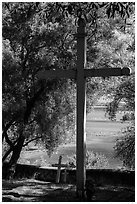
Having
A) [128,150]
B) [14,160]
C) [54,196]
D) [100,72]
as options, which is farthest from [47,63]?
[54,196]

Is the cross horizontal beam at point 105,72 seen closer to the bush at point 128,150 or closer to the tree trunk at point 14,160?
the bush at point 128,150

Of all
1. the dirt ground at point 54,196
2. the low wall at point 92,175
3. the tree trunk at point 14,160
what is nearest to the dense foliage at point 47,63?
the tree trunk at point 14,160

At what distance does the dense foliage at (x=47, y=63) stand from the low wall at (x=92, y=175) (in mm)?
762

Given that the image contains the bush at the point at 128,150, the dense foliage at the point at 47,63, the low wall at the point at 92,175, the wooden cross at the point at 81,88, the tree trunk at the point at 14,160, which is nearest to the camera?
the wooden cross at the point at 81,88

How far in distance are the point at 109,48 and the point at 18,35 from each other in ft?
8.33

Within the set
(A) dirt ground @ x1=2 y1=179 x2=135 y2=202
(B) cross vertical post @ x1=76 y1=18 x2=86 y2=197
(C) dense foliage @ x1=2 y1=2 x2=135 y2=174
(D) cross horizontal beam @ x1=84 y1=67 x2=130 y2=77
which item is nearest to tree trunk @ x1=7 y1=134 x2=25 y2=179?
(C) dense foliage @ x1=2 y1=2 x2=135 y2=174

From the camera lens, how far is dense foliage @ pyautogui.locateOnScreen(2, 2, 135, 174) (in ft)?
29.1

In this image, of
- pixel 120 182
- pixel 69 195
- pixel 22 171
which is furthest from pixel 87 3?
pixel 22 171

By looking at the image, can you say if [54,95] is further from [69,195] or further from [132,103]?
[69,195]

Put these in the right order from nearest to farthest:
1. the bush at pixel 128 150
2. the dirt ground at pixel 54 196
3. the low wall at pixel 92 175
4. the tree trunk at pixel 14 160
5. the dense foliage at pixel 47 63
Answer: the dirt ground at pixel 54 196 → the low wall at pixel 92 175 → the dense foliage at pixel 47 63 → the bush at pixel 128 150 → the tree trunk at pixel 14 160

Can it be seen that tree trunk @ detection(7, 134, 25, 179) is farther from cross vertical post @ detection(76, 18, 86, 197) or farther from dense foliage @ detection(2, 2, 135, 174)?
cross vertical post @ detection(76, 18, 86, 197)

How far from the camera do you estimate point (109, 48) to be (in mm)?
9469

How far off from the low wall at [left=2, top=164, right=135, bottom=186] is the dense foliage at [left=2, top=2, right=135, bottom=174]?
76cm

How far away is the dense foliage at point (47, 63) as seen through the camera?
8.87m
